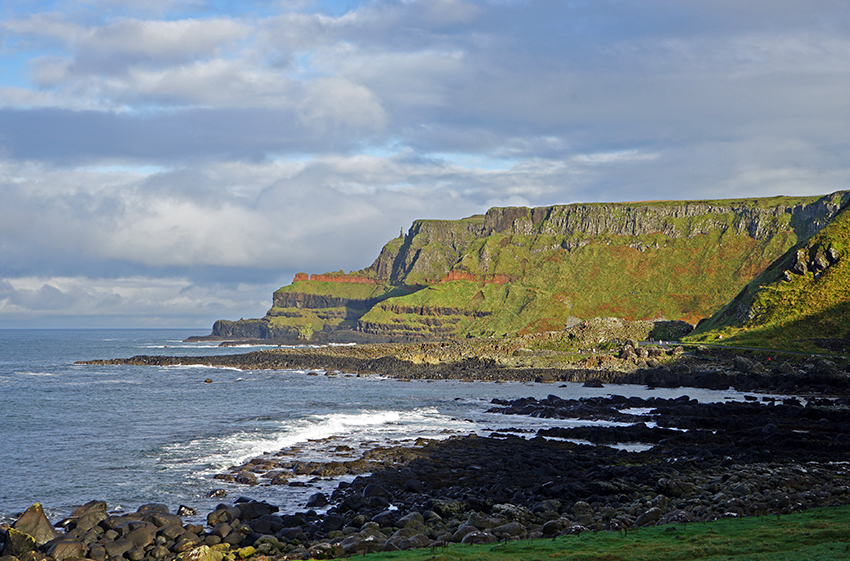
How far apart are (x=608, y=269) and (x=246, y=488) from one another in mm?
186910

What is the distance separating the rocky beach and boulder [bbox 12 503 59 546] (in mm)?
41

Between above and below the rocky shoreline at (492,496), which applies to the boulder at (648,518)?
above

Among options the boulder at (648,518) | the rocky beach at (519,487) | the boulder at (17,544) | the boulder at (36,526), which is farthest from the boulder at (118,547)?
the boulder at (648,518)

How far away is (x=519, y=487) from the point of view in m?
23.5

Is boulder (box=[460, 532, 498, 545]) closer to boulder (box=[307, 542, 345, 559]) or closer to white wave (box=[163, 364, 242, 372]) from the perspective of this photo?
boulder (box=[307, 542, 345, 559])

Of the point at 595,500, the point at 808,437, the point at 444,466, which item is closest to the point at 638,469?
the point at 595,500

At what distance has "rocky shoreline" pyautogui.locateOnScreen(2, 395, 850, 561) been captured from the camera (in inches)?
667

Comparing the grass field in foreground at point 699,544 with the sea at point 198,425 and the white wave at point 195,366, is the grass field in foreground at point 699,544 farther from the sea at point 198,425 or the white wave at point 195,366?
the white wave at point 195,366

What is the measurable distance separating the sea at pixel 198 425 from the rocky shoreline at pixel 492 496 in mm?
2646

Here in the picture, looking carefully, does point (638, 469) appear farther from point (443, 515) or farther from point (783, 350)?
point (783, 350)

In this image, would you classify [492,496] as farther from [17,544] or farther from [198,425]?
[198,425]

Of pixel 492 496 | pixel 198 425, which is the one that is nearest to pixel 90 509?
pixel 492 496

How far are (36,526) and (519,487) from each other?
53.1ft

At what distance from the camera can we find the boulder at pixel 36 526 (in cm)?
1759
